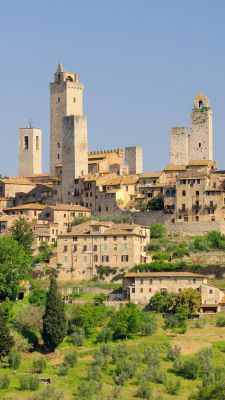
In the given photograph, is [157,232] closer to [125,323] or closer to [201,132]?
[201,132]

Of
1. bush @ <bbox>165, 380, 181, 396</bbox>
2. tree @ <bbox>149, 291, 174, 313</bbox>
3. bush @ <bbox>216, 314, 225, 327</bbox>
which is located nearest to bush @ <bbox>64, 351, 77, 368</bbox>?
bush @ <bbox>165, 380, 181, 396</bbox>

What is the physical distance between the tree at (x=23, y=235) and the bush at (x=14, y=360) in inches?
693

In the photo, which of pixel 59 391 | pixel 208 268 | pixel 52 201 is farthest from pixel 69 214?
pixel 59 391

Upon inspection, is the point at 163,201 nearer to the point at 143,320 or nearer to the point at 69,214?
the point at 69,214

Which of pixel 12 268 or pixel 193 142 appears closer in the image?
pixel 12 268

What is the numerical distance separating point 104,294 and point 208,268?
23.4 ft

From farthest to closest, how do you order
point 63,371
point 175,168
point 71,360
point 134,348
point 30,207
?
1. point 175,168
2. point 30,207
3. point 134,348
4. point 71,360
5. point 63,371

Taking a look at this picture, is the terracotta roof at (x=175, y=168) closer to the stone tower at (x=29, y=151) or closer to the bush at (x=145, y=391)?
the stone tower at (x=29, y=151)

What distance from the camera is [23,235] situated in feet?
360

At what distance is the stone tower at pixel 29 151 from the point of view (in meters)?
133

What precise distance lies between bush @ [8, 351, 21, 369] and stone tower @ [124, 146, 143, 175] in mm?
36644

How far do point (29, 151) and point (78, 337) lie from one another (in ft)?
133

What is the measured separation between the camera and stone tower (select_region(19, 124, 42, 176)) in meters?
133

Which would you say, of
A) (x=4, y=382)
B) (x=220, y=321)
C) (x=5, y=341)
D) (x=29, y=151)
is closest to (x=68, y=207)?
(x=29, y=151)
